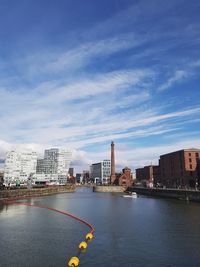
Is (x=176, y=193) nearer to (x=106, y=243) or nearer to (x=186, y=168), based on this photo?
(x=186, y=168)

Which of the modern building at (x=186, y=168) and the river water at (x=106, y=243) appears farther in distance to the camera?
the modern building at (x=186, y=168)

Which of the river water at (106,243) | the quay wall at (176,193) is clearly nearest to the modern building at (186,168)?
the quay wall at (176,193)

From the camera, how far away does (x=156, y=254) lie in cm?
3388

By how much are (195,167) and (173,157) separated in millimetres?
20036

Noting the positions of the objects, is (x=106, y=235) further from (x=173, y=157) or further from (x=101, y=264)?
(x=173, y=157)

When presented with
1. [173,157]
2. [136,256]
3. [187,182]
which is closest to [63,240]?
[136,256]

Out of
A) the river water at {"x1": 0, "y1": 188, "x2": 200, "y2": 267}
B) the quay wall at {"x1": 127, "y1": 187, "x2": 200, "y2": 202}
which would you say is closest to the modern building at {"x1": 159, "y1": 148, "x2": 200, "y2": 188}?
the quay wall at {"x1": 127, "y1": 187, "x2": 200, "y2": 202}

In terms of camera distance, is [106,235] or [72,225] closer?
[106,235]

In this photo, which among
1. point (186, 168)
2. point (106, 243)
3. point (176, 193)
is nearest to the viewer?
point (106, 243)

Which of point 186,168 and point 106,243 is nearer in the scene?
point 106,243

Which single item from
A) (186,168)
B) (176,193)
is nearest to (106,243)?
(176,193)

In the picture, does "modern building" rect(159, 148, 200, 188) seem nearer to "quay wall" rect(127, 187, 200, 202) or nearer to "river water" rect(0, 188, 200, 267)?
"quay wall" rect(127, 187, 200, 202)

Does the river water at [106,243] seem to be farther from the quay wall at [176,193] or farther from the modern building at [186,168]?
the modern building at [186,168]

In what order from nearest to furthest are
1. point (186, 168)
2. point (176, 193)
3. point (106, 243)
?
point (106, 243), point (176, 193), point (186, 168)
